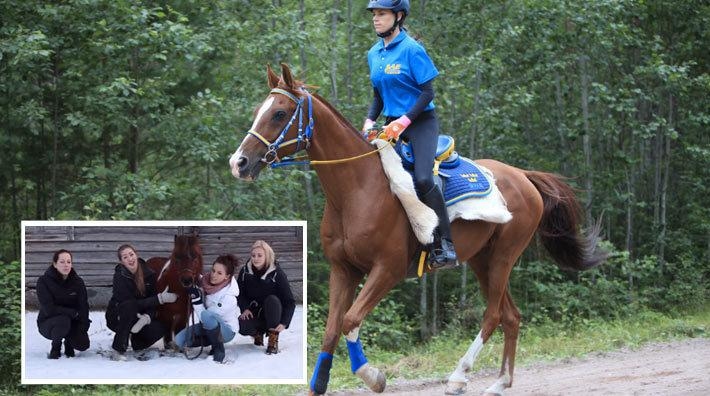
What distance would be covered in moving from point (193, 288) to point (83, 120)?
5.38 meters

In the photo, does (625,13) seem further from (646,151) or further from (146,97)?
(146,97)

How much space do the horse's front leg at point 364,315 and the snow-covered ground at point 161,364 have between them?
2.02 feet

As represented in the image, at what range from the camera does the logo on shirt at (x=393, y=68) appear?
748 centimetres

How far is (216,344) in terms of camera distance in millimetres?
7461

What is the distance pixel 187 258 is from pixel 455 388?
2502mm

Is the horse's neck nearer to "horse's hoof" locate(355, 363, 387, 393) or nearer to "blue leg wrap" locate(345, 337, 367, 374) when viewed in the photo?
"blue leg wrap" locate(345, 337, 367, 374)

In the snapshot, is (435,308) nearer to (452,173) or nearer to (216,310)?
(452,173)

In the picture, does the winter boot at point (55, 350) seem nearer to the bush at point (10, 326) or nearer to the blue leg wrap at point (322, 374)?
the blue leg wrap at point (322, 374)

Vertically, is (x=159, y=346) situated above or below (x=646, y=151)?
below

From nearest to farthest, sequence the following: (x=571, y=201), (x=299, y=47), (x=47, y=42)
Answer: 1. (x=571, y=201)
2. (x=47, y=42)
3. (x=299, y=47)

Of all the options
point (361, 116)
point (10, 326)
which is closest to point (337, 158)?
point (10, 326)

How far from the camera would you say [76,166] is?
45.2 ft

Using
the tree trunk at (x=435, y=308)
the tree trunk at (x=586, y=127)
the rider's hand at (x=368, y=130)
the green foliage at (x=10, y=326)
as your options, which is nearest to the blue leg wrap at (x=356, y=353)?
the rider's hand at (x=368, y=130)

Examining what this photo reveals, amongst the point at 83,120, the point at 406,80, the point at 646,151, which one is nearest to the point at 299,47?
Answer: the point at 83,120
